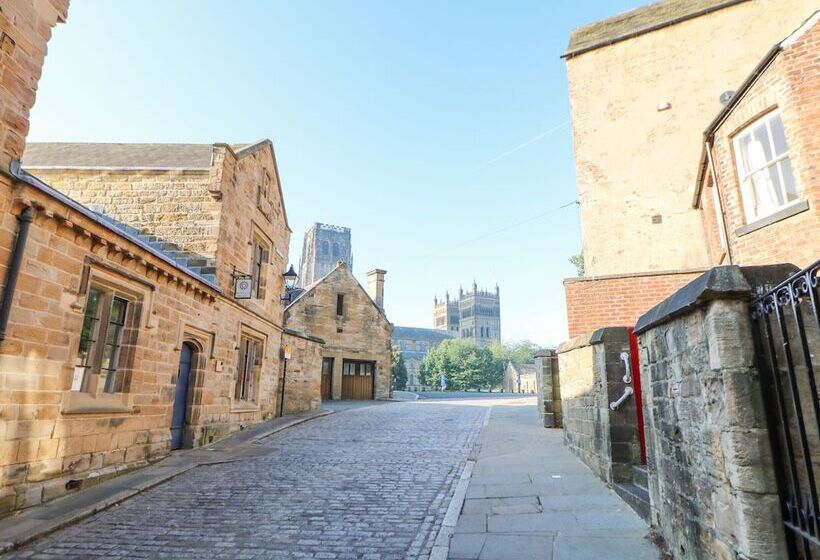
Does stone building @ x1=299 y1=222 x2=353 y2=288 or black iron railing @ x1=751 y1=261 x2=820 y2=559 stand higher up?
Result: stone building @ x1=299 y1=222 x2=353 y2=288

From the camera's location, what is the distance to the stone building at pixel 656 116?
11.8 meters

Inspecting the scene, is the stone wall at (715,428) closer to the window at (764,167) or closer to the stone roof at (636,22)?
the window at (764,167)

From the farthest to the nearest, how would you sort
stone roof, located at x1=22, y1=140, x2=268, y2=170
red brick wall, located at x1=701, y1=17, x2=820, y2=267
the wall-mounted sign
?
stone roof, located at x1=22, y1=140, x2=268, y2=170 < the wall-mounted sign < red brick wall, located at x1=701, y1=17, x2=820, y2=267

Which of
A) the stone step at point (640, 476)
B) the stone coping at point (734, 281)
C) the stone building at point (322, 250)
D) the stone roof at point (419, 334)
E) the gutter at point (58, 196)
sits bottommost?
the stone step at point (640, 476)

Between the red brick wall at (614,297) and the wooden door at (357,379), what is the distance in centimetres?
2055

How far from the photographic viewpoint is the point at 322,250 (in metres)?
92.9

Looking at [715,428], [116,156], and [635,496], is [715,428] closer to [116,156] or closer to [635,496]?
[635,496]

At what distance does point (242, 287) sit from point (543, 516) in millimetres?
9894

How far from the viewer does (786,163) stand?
24.7 feet

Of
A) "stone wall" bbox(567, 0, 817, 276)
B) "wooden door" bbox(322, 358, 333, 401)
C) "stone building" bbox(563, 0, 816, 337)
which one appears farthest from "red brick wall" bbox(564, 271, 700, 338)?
"wooden door" bbox(322, 358, 333, 401)

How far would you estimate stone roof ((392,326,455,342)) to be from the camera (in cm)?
11088

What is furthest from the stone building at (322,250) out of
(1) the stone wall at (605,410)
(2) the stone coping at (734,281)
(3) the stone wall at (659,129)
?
(2) the stone coping at (734,281)

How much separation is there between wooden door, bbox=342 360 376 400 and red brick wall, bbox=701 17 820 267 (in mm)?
23177

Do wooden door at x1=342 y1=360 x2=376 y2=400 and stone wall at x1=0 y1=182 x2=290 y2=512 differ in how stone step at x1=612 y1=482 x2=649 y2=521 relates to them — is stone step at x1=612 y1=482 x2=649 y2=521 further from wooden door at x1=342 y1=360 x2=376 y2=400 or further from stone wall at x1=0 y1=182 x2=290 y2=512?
wooden door at x1=342 y1=360 x2=376 y2=400
